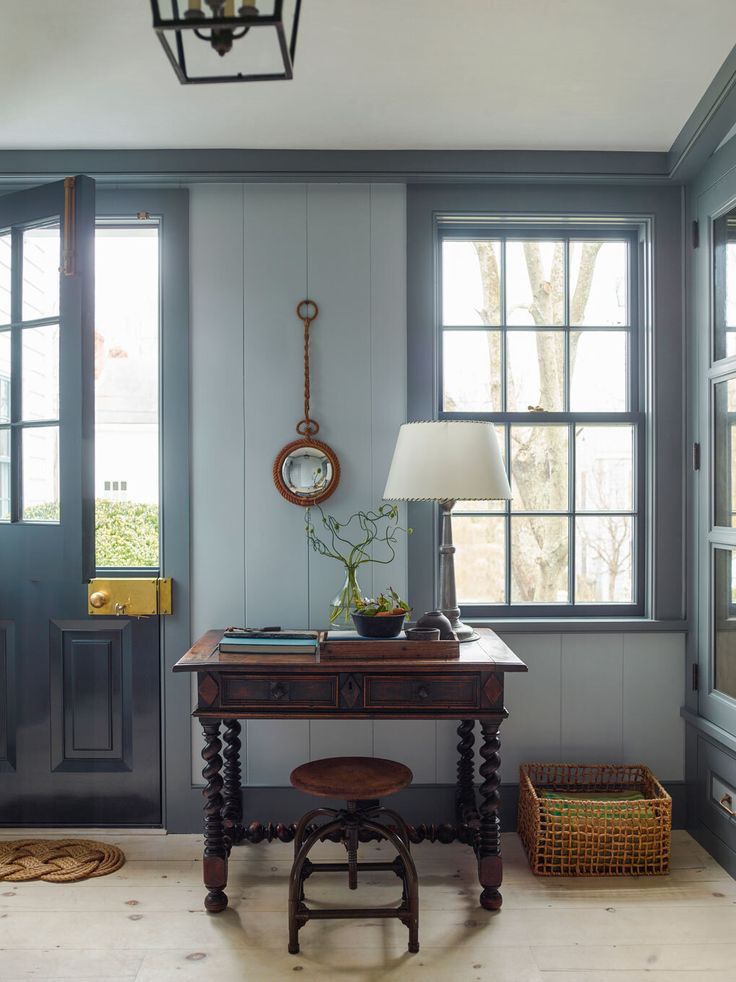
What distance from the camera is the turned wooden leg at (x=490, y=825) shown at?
2.67 metres

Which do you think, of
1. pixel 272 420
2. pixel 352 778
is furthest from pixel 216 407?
pixel 352 778

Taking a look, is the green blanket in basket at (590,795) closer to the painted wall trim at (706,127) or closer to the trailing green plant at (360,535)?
the trailing green plant at (360,535)

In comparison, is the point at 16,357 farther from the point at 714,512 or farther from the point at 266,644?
the point at 714,512

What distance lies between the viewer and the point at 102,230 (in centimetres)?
338

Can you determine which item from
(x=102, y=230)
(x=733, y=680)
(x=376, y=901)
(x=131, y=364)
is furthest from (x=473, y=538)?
(x=102, y=230)

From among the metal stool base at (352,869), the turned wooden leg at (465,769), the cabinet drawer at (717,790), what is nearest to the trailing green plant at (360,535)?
the turned wooden leg at (465,769)

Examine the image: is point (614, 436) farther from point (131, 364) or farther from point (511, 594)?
point (131, 364)

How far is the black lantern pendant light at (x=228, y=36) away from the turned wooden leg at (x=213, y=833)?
78.8 inches

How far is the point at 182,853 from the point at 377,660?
3.99 feet

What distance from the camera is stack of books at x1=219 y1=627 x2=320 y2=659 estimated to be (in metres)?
2.75

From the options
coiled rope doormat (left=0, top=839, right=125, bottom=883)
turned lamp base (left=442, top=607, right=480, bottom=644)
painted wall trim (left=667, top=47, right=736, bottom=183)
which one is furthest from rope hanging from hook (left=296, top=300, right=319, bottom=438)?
coiled rope doormat (left=0, top=839, right=125, bottom=883)

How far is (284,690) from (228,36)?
76.6 inches

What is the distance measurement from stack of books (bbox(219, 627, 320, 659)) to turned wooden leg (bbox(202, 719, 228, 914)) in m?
0.25

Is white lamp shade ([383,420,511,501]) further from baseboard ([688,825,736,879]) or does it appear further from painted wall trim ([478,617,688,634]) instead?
baseboard ([688,825,736,879])
